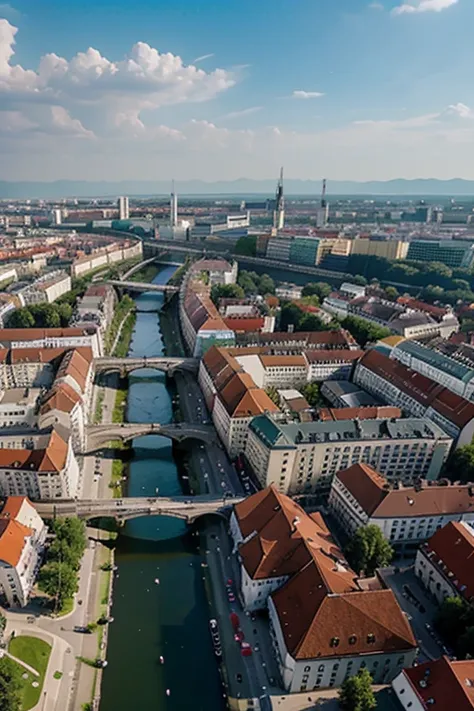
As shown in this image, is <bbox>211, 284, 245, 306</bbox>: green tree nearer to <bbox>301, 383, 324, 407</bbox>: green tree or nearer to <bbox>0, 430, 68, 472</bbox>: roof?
<bbox>301, 383, 324, 407</bbox>: green tree

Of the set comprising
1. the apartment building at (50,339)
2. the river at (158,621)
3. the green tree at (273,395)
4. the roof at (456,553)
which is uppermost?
the apartment building at (50,339)

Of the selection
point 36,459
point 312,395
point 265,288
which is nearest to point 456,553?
point 312,395

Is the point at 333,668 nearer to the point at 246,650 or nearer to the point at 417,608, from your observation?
the point at 246,650

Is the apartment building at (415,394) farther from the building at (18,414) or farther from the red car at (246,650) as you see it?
the building at (18,414)

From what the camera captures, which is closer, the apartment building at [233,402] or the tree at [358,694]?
the tree at [358,694]

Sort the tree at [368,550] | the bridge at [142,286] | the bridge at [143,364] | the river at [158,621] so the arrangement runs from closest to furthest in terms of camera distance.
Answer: the river at [158,621], the tree at [368,550], the bridge at [143,364], the bridge at [142,286]

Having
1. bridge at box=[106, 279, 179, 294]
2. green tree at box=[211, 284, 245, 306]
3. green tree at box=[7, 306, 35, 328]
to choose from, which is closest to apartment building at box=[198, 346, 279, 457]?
green tree at box=[7, 306, 35, 328]

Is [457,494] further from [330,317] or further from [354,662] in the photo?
[330,317]

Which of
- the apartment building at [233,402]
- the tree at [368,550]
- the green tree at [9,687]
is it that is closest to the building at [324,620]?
the tree at [368,550]
